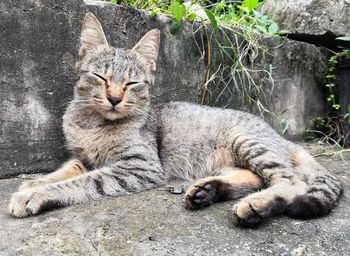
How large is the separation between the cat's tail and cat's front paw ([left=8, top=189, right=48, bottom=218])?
1.57 meters

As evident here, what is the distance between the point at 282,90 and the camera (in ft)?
15.3

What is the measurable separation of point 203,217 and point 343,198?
3.97 feet

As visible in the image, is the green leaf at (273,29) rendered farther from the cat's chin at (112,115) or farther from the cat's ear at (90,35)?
the cat's chin at (112,115)

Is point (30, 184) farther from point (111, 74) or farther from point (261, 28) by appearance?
point (261, 28)

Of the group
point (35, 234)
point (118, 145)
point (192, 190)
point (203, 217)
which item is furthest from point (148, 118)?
point (35, 234)

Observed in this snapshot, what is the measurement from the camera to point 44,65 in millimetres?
3076

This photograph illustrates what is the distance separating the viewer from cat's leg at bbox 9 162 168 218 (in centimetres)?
227

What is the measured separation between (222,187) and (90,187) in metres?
0.94

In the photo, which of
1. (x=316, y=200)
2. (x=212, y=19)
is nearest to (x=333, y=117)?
(x=212, y=19)

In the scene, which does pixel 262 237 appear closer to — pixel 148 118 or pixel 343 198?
pixel 343 198

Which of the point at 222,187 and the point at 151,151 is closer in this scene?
the point at 222,187

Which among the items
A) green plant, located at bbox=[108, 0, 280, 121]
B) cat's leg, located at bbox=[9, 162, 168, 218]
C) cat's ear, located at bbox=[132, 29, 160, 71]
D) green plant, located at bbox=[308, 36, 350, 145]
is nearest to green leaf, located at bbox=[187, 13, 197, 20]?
green plant, located at bbox=[108, 0, 280, 121]

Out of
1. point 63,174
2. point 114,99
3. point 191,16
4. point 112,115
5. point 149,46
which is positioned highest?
Answer: point 191,16

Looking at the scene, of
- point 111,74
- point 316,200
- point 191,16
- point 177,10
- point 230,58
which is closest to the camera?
point 316,200
